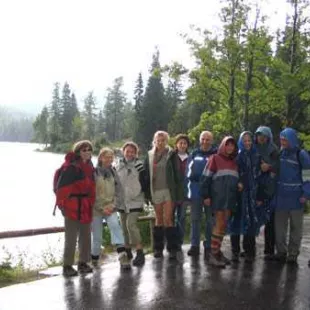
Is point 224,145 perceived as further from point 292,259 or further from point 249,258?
point 292,259

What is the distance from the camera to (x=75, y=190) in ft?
22.1

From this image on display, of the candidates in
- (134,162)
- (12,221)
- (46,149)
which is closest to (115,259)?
(134,162)

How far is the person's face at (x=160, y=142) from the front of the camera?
7.35 m

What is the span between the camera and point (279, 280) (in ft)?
21.1

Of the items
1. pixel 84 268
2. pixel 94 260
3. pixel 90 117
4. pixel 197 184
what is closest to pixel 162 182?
pixel 197 184

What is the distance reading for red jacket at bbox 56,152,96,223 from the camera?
6.69 m

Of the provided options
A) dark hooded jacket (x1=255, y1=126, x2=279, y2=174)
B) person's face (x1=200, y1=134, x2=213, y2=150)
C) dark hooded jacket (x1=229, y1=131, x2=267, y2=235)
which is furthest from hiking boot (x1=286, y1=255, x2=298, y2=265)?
person's face (x1=200, y1=134, x2=213, y2=150)

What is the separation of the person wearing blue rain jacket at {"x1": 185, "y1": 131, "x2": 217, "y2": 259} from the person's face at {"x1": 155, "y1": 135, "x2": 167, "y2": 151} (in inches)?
18.7

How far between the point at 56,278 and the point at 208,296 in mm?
2031

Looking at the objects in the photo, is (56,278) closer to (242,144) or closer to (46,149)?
(242,144)

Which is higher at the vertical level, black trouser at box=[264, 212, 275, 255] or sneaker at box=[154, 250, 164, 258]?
black trouser at box=[264, 212, 275, 255]

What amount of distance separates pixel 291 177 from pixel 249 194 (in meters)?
0.64

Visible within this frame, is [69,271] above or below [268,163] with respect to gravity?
below

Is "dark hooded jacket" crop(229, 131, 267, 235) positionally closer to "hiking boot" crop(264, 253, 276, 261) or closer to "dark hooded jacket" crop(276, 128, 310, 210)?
"dark hooded jacket" crop(276, 128, 310, 210)
